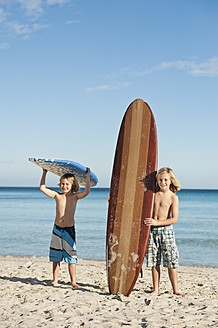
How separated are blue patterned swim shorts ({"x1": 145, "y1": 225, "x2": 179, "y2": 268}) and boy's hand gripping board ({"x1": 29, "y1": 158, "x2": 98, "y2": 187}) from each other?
47.1 inches

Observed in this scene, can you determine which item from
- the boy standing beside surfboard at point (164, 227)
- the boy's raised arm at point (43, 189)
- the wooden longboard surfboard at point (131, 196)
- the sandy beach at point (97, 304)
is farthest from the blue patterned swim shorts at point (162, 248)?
the boy's raised arm at point (43, 189)

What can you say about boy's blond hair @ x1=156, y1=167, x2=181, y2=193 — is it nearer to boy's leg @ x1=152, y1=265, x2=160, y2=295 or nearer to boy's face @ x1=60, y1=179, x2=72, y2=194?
boy's leg @ x1=152, y1=265, x2=160, y2=295

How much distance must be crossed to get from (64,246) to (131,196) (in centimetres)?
105

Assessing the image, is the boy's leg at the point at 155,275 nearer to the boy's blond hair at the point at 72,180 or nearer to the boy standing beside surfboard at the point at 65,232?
the boy standing beside surfboard at the point at 65,232

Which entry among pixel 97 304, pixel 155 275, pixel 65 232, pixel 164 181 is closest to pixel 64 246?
pixel 65 232

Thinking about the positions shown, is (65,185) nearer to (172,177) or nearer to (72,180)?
(72,180)

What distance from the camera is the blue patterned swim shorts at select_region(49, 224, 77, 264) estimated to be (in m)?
4.70

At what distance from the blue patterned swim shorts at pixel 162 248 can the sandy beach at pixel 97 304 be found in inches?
15.2

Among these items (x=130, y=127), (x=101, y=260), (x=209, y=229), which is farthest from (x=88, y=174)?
(x=209, y=229)

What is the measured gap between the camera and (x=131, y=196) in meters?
4.52

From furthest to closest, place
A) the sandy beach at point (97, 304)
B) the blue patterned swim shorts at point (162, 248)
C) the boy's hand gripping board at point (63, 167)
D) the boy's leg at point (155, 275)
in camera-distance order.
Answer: the boy's hand gripping board at point (63, 167) < the boy's leg at point (155, 275) < the blue patterned swim shorts at point (162, 248) < the sandy beach at point (97, 304)

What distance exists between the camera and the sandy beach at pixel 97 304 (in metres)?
3.41

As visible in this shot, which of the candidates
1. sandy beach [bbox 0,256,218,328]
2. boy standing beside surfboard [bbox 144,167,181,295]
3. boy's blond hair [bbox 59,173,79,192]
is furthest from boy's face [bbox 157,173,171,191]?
sandy beach [bbox 0,256,218,328]

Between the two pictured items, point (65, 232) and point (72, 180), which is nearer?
point (65, 232)
